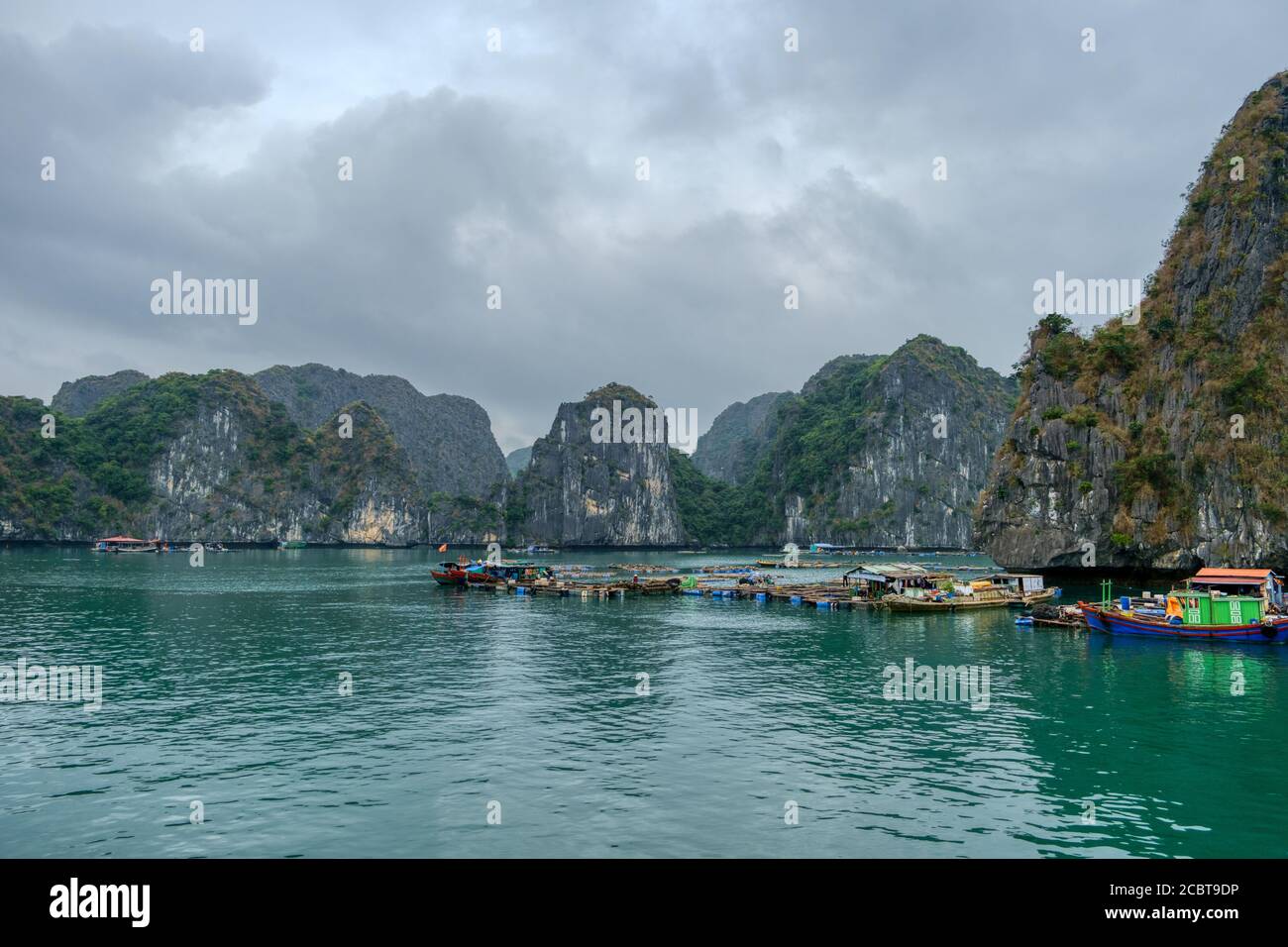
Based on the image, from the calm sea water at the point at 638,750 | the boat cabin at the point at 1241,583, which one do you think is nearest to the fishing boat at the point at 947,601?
the calm sea water at the point at 638,750

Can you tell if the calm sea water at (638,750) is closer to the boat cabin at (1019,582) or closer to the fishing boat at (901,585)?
the fishing boat at (901,585)

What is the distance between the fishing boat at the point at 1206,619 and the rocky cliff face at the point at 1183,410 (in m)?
30.2

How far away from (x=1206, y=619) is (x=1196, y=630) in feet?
3.82

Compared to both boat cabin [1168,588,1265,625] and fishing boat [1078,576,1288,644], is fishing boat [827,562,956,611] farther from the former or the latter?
boat cabin [1168,588,1265,625]

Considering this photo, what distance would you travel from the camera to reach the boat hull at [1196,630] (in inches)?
1885

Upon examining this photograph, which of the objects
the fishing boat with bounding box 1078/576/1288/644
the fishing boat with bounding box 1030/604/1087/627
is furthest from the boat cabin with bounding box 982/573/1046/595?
the fishing boat with bounding box 1078/576/1288/644

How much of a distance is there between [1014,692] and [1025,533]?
2448 inches

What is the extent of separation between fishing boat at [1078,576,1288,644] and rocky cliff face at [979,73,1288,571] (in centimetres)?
3016

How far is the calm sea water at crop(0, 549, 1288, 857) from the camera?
1956 centimetres

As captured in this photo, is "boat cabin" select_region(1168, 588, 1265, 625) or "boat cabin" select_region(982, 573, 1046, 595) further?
"boat cabin" select_region(982, 573, 1046, 595)

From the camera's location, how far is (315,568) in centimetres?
13650
